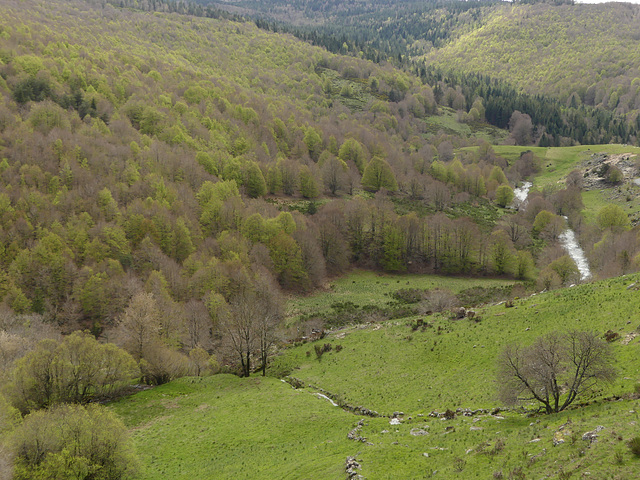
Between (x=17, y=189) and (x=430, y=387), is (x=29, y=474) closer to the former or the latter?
(x=430, y=387)

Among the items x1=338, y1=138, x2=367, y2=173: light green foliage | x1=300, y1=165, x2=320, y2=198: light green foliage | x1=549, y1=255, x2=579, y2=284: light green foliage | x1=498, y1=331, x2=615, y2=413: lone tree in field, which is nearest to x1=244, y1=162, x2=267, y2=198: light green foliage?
x1=300, y1=165, x2=320, y2=198: light green foliage

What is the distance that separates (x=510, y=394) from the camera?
28062mm

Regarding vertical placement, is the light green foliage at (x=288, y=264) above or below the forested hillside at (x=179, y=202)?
below

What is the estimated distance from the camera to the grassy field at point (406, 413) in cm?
2239

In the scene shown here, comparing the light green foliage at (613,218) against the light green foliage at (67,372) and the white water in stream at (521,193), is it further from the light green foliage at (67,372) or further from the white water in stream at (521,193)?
the light green foliage at (67,372)

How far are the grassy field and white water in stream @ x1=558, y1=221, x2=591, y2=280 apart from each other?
61262mm

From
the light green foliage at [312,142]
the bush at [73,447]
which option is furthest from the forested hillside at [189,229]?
the light green foliage at [312,142]

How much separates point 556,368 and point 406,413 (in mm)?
13699

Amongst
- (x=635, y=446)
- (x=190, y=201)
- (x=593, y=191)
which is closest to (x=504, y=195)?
(x=593, y=191)

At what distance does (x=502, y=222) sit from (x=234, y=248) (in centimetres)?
8669

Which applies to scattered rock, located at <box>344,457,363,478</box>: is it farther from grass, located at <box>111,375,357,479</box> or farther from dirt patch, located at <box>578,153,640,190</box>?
dirt patch, located at <box>578,153,640,190</box>

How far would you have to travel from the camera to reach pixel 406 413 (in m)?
35.9

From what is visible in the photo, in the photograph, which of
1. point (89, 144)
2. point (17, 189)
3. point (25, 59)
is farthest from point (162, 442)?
point (25, 59)

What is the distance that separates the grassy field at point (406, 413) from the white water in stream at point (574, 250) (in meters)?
61.3
